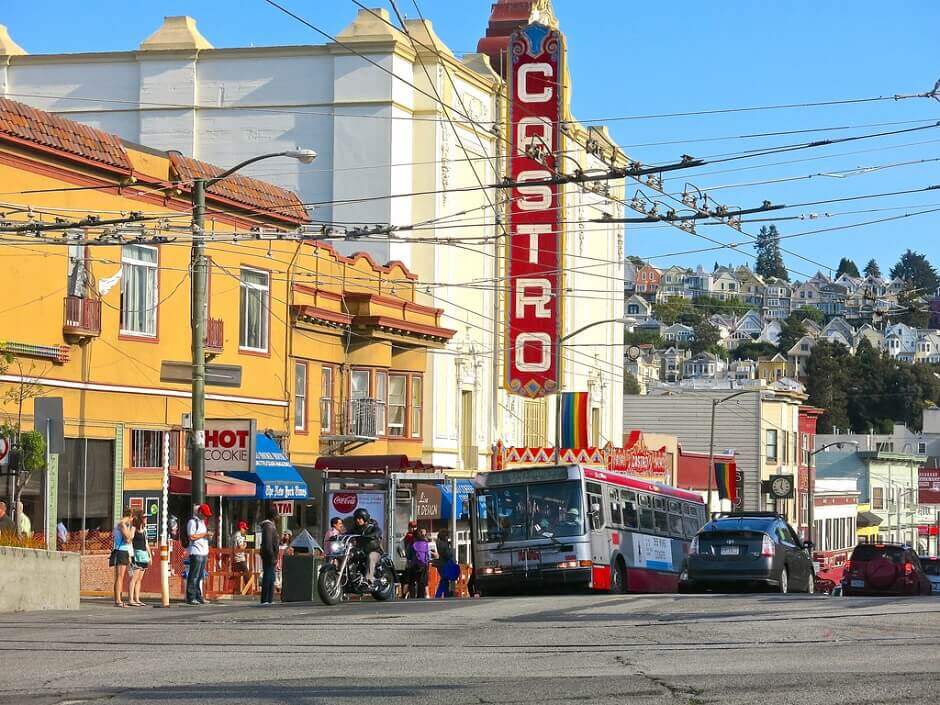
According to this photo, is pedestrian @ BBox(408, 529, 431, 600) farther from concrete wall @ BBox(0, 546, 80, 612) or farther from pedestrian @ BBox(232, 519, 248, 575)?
concrete wall @ BBox(0, 546, 80, 612)

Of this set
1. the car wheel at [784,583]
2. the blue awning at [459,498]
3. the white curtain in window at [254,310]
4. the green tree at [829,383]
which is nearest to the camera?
the car wheel at [784,583]

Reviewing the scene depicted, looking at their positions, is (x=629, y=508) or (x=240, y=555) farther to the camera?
(x=629, y=508)

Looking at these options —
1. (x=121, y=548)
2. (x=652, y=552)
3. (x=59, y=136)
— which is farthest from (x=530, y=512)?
(x=59, y=136)

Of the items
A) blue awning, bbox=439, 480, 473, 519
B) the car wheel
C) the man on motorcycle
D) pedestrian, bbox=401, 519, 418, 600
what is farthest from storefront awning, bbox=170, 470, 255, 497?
the car wheel

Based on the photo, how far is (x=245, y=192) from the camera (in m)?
37.7

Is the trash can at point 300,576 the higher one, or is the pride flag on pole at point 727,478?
the pride flag on pole at point 727,478

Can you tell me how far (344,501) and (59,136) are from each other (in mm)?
9216

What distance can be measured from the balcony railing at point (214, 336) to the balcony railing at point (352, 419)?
6200 mm

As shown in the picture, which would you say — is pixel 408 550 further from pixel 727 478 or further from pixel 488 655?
pixel 727 478

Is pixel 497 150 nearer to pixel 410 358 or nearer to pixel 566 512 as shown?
pixel 410 358

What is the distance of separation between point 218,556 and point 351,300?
12.3 metres

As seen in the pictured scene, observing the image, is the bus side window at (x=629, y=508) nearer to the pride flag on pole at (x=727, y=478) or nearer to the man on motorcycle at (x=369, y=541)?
the man on motorcycle at (x=369, y=541)

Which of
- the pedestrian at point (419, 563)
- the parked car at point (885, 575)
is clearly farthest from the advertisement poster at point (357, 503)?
the parked car at point (885, 575)

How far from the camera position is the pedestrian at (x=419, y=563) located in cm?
Result: 3175
